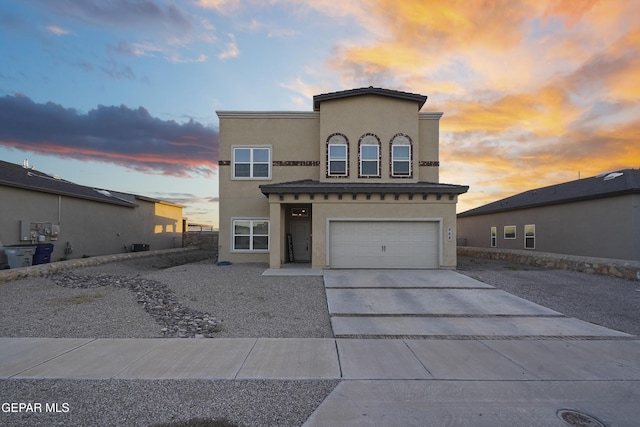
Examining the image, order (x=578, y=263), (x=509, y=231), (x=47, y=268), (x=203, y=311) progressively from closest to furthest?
(x=203, y=311)
(x=47, y=268)
(x=578, y=263)
(x=509, y=231)

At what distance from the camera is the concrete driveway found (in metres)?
4.18

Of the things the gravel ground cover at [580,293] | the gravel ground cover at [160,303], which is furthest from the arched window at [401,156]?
the gravel ground cover at [160,303]

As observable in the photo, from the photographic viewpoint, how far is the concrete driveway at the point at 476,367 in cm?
418

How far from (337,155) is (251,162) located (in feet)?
14.9

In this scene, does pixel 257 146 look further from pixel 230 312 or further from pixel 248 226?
pixel 230 312

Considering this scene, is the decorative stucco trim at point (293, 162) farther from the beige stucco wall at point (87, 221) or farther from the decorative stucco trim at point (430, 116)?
the beige stucco wall at point (87, 221)

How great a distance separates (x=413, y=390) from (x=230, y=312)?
5176 millimetres

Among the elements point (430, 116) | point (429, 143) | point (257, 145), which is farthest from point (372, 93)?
point (257, 145)

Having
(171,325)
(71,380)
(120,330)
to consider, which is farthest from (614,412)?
(120,330)

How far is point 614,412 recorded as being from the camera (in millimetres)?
4234

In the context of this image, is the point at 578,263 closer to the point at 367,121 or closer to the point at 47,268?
the point at 367,121

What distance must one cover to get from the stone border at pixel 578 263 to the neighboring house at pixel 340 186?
5438 millimetres

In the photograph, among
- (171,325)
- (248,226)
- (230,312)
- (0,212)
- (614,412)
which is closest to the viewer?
→ (614,412)

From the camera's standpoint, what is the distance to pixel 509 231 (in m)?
25.4
